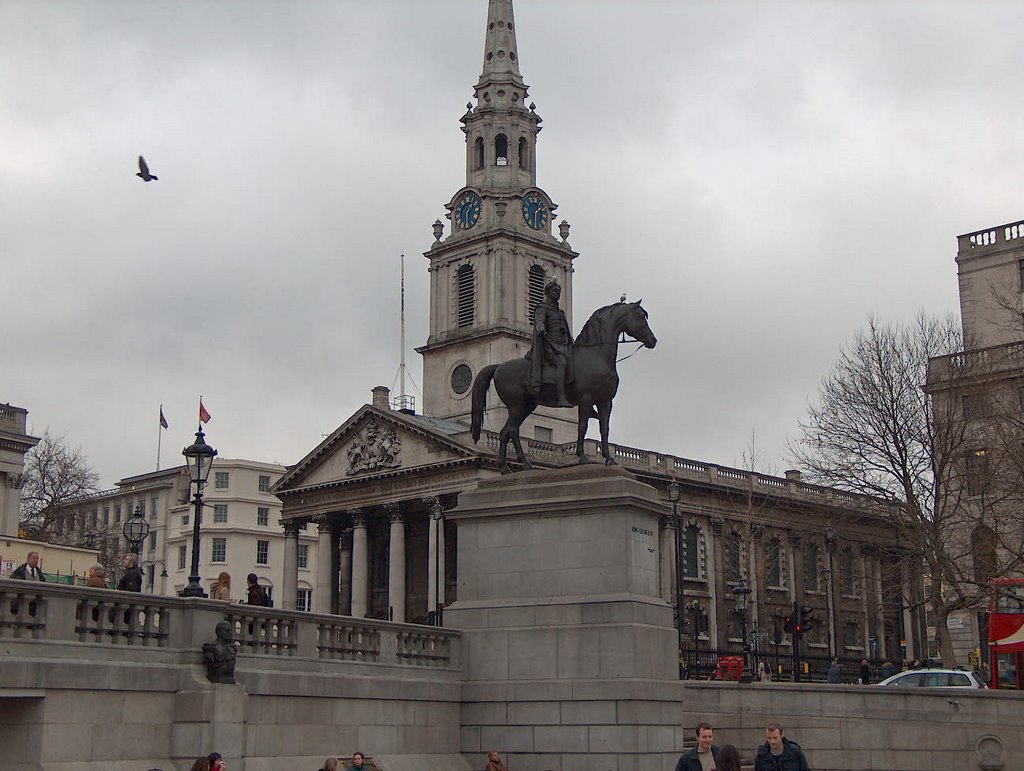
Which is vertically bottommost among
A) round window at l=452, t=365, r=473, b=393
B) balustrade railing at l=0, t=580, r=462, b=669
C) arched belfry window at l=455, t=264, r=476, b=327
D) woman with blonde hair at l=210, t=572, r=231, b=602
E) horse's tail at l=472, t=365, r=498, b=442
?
balustrade railing at l=0, t=580, r=462, b=669

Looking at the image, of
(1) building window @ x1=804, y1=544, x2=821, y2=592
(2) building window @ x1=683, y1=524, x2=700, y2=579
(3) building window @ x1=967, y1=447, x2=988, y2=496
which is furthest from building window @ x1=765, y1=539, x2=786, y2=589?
(3) building window @ x1=967, y1=447, x2=988, y2=496

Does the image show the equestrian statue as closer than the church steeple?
Yes

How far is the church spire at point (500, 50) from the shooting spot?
360 ft

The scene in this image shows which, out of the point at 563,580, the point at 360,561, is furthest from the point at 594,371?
the point at 360,561

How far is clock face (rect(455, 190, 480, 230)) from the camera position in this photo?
354 feet

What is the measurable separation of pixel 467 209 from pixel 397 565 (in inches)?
1292

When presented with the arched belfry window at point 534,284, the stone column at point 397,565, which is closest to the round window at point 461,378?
the arched belfry window at point 534,284

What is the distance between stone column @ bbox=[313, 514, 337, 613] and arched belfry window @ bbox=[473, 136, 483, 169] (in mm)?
31997

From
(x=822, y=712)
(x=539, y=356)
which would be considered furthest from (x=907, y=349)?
(x=539, y=356)

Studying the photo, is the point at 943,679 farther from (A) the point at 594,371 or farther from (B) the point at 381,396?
(B) the point at 381,396

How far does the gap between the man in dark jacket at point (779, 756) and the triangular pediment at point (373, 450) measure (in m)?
67.3

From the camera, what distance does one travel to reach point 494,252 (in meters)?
105

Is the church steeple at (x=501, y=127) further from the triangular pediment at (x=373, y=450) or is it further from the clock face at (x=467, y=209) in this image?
the triangular pediment at (x=373, y=450)

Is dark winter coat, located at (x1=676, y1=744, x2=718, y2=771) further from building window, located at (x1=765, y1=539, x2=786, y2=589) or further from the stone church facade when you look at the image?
building window, located at (x1=765, y1=539, x2=786, y2=589)
